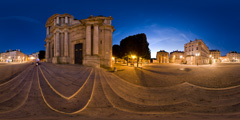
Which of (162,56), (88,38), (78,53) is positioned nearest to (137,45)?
(88,38)

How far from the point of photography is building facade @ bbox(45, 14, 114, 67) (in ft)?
43.7

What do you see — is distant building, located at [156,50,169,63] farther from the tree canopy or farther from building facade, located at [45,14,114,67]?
building facade, located at [45,14,114,67]

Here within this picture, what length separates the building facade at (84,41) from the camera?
13.3 meters

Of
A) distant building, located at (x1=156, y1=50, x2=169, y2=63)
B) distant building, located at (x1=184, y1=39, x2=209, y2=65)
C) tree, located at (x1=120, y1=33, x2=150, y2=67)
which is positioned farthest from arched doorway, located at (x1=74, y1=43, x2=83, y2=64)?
distant building, located at (x1=156, y1=50, x2=169, y2=63)

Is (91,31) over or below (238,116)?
over

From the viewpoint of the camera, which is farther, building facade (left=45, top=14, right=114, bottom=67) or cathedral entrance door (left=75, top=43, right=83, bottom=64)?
cathedral entrance door (left=75, top=43, right=83, bottom=64)

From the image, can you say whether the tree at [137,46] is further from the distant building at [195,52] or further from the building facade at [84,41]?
the distant building at [195,52]

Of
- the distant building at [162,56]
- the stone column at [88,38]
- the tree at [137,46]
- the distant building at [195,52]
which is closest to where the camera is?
the stone column at [88,38]

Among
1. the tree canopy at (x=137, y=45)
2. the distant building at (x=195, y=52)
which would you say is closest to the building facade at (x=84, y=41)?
the tree canopy at (x=137, y=45)

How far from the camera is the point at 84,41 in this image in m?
14.9

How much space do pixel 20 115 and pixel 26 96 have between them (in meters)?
1.54

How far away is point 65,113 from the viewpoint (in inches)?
118

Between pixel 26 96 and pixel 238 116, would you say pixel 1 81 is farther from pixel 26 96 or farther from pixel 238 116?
pixel 238 116

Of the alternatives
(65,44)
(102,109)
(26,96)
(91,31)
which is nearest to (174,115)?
(102,109)
